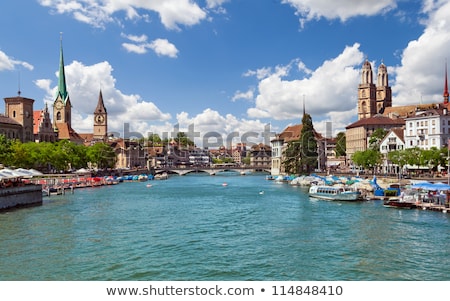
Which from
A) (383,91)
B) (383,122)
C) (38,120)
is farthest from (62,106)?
(383,91)

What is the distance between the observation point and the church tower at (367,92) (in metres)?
144

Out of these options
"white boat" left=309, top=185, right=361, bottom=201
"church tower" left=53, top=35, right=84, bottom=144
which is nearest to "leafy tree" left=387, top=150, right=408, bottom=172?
"white boat" left=309, top=185, right=361, bottom=201

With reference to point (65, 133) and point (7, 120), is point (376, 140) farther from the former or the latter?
point (65, 133)

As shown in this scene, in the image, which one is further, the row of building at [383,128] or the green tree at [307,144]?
the green tree at [307,144]

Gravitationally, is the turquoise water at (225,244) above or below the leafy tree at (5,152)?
below

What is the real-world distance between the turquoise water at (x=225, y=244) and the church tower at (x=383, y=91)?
116 meters

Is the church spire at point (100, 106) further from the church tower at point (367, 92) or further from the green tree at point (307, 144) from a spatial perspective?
the green tree at point (307, 144)

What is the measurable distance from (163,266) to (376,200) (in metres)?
30.7

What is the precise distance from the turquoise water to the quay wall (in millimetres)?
1678

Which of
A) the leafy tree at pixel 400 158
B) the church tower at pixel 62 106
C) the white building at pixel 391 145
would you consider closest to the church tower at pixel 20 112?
the church tower at pixel 62 106

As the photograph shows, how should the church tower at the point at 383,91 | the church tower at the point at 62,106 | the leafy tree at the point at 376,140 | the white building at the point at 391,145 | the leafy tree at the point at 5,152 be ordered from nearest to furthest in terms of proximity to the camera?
the leafy tree at the point at 5,152
the white building at the point at 391,145
the leafy tree at the point at 376,140
the church tower at the point at 62,106
the church tower at the point at 383,91

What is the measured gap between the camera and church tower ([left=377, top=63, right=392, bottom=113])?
14575 cm

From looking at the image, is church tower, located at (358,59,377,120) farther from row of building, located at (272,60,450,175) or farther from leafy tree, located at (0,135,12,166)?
leafy tree, located at (0,135,12,166)
